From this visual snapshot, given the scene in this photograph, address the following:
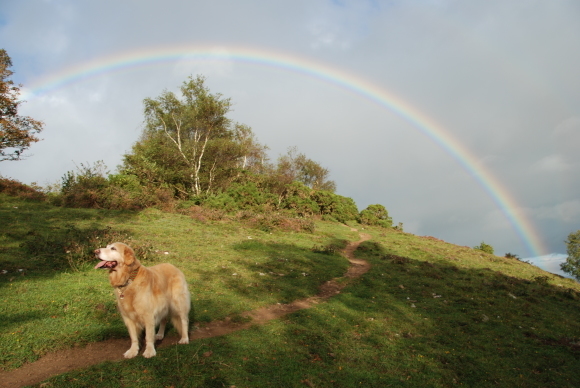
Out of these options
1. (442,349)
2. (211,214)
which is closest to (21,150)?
(211,214)

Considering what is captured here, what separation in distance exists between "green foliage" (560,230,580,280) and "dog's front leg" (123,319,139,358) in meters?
60.2

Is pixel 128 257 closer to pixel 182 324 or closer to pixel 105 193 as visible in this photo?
pixel 182 324

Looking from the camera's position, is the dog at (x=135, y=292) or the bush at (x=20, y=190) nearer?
the dog at (x=135, y=292)

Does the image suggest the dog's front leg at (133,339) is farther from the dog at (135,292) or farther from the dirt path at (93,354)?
the dirt path at (93,354)

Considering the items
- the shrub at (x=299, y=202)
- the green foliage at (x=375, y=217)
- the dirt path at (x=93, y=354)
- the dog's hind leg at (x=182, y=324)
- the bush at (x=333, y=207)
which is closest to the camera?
the dirt path at (x=93, y=354)

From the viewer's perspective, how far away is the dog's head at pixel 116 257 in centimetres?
519

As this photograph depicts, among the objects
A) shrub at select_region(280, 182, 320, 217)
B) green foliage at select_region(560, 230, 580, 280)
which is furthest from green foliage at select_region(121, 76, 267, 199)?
green foliage at select_region(560, 230, 580, 280)

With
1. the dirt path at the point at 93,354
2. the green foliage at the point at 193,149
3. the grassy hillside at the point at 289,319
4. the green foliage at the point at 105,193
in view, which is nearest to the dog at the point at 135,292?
the grassy hillside at the point at 289,319

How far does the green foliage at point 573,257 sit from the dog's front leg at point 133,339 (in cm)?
6015

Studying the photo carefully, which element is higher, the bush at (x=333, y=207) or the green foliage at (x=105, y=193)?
the bush at (x=333, y=207)

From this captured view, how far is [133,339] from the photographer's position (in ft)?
18.5

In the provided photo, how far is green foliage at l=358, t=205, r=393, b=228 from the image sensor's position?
132 ft

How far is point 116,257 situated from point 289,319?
485cm

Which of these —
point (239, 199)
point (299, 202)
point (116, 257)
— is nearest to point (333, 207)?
point (299, 202)
